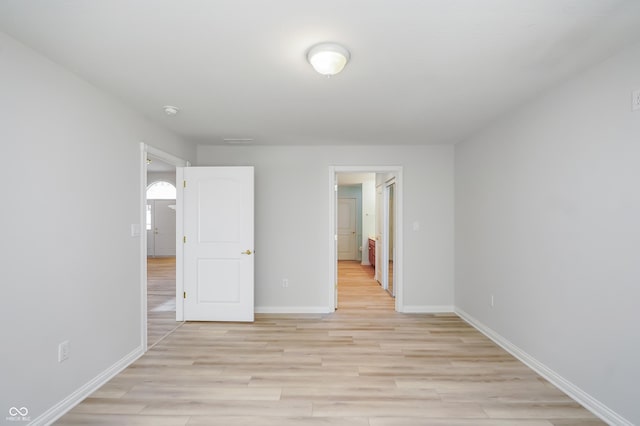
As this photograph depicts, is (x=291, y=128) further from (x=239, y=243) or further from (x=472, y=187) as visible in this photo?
(x=472, y=187)

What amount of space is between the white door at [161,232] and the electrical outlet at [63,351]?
24.9 feet

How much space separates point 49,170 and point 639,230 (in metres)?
3.69

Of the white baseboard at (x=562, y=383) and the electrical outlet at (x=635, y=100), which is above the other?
the electrical outlet at (x=635, y=100)

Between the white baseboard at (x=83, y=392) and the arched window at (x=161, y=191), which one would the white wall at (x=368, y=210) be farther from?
the white baseboard at (x=83, y=392)

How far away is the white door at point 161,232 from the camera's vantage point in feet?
30.1

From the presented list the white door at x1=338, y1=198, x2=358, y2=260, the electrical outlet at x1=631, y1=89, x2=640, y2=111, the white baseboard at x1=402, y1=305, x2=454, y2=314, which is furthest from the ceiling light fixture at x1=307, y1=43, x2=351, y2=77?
the white door at x1=338, y1=198, x2=358, y2=260

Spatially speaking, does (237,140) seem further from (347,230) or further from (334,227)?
(347,230)

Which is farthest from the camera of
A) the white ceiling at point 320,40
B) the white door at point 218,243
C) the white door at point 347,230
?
the white door at point 347,230

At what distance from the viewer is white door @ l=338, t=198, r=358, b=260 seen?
9.48 m

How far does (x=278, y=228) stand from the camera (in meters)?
4.27

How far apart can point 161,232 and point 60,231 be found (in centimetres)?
782

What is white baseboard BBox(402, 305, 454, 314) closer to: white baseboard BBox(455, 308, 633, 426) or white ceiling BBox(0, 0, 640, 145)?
white baseboard BBox(455, 308, 633, 426)

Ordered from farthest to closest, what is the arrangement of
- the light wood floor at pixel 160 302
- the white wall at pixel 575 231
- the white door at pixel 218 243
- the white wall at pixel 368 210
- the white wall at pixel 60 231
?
the white wall at pixel 368 210 → the white door at pixel 218 243 → the light wood floor at pixel 160 302 → the white wall at pixel 575 231 → the white wall at pixel 60 231

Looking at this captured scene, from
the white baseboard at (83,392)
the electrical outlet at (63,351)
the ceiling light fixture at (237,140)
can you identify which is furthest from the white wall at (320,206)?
the electrical outlet at (63,351)
